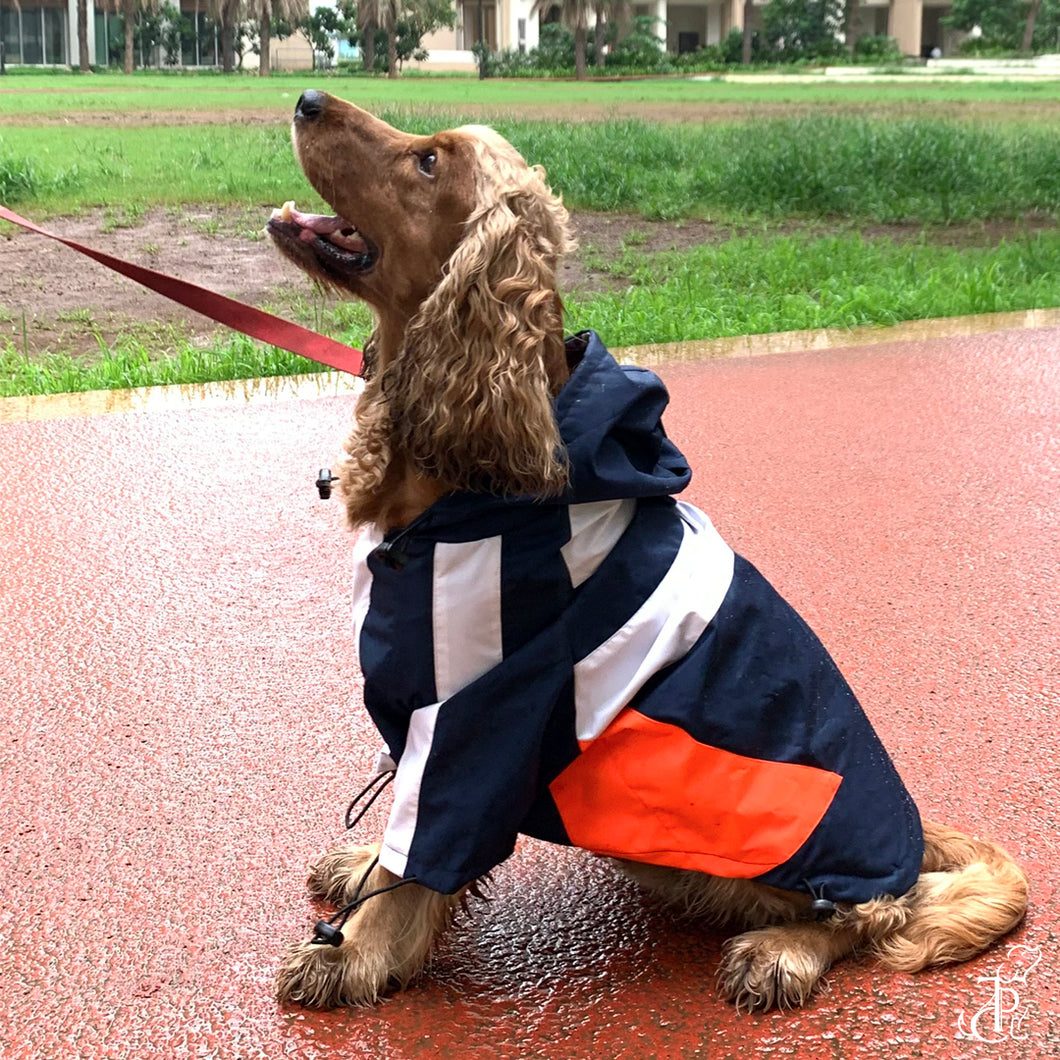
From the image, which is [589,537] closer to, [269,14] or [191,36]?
[269,14]

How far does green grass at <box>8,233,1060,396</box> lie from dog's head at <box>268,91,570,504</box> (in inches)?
172

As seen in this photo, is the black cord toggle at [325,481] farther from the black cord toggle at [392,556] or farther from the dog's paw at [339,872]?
the dog's paw at [339,872]

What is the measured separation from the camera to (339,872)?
262cm

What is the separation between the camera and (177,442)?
5.89 m

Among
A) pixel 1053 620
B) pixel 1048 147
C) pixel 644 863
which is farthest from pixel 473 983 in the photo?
pixel 1048 147

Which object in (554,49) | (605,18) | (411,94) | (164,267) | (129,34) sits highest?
(605,18)

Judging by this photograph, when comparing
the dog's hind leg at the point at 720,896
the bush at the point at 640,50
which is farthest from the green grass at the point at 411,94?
the dog's hind leg at the point at 720,896

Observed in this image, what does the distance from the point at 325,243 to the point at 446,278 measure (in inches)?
14.1

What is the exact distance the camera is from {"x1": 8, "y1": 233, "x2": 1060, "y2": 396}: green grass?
7129 millimetres

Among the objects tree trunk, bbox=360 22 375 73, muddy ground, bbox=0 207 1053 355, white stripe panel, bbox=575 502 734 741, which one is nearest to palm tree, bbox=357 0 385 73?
tree trunk, bbox=360 22 375 73

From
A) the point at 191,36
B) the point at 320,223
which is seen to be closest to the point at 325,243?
the point at 320,223

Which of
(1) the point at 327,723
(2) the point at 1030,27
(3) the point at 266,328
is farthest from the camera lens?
(2) the point at 1030,27

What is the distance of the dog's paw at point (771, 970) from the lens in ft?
7.53

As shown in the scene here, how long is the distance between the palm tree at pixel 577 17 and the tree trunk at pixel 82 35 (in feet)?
37.9
